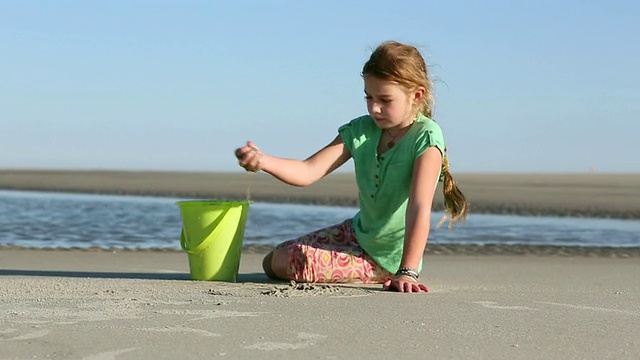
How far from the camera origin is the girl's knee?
5.27 metres

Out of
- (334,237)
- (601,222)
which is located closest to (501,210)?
(601,222)

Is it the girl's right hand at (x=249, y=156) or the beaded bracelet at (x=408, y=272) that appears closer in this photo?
the girl's right hand at (x=249, y=156)

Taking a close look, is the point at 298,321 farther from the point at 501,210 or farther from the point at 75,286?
the point at 501,210

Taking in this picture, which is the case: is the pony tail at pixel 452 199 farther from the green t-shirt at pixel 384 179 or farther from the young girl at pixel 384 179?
the green t-shirt at pixel 384 179

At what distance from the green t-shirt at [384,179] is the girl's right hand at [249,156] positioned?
0.75 m

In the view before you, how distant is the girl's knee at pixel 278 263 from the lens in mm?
5270

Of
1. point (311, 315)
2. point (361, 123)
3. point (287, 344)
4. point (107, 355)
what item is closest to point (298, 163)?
point (361, 123)

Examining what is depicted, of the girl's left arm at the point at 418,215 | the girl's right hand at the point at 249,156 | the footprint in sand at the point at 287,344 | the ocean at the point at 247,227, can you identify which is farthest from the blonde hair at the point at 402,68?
the ocean at the point at 247,227

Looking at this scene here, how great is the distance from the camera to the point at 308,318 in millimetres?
3859

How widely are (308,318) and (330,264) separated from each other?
1354mm

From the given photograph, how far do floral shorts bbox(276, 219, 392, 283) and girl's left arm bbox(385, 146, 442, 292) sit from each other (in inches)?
14.9

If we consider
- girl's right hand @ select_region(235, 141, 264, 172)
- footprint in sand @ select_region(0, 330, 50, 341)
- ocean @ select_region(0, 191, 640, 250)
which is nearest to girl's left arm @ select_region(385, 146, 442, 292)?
girl's right hand @ select_region(235, 141, 264, 172)

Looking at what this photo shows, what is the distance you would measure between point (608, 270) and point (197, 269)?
2.70 meters

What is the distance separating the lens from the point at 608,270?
6.49 meters
